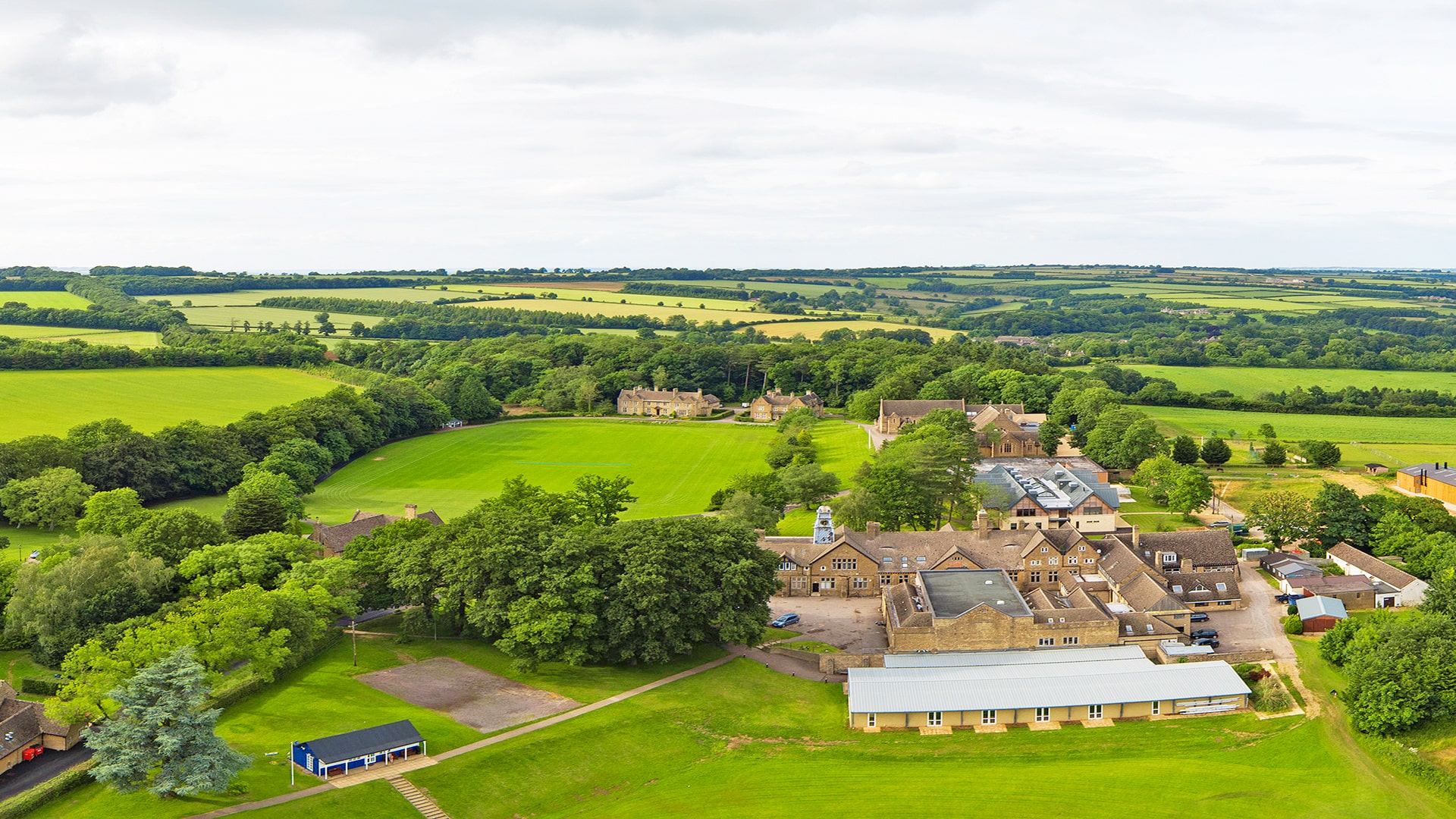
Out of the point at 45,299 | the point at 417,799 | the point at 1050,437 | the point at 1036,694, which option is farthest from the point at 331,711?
the point at 45,299

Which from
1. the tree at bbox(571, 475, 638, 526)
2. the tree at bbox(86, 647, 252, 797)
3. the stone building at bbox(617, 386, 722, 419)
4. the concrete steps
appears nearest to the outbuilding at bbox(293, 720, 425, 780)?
the concrete steps

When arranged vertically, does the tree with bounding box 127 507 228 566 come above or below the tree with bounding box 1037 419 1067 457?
above

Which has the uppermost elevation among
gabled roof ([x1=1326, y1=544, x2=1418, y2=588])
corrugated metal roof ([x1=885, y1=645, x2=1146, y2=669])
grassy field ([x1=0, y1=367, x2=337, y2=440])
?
grassy field ([x1=0, y1=367, x2=337, y2=440])

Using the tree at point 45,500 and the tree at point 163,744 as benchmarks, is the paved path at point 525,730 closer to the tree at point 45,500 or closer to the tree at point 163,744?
the tree at point 163,744

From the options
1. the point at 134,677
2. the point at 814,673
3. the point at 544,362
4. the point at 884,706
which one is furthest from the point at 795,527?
the point at 544,362

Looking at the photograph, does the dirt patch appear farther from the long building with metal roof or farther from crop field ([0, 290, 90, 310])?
crop field ([0, 290, 90, 310])

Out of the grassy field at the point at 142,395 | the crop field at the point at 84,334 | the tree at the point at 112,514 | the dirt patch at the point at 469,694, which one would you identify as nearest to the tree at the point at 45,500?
the tree at the point at 112,514

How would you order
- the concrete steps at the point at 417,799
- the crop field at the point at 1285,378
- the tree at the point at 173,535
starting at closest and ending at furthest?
the concrete steps at the point at 417,799 < the tree at the point at 173,535 < the crop field at the point at 1285,378
